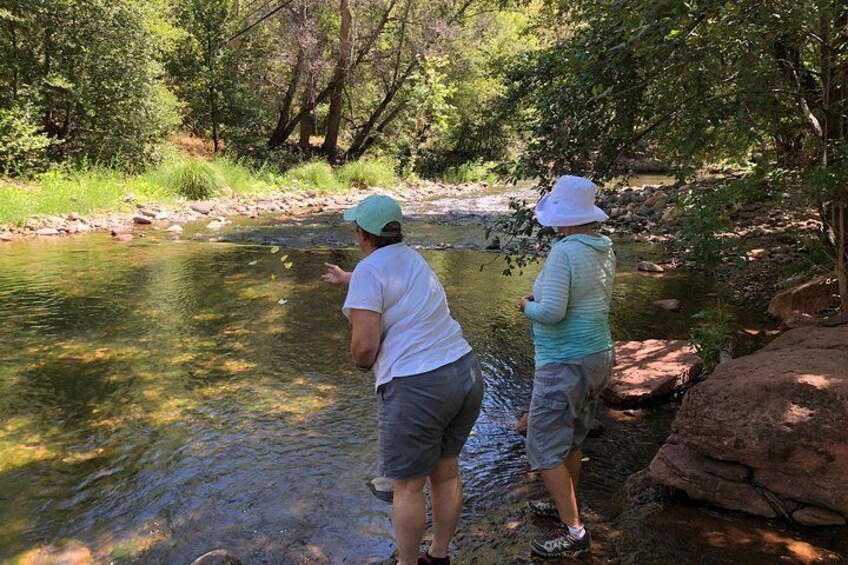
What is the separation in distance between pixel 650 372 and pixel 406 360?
3121 mm

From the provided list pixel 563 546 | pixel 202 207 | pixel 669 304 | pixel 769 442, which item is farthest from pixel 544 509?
pixel 202 207

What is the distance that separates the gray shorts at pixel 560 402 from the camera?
9.46 ft

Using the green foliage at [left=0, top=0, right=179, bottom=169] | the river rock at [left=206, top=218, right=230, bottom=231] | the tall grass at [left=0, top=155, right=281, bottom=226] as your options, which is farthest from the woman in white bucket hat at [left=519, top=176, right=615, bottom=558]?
the green foliage at [left=0, top=0, right=179, bottom=169]

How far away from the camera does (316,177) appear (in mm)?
21219

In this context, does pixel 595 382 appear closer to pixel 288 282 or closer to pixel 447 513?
pixel 447 513

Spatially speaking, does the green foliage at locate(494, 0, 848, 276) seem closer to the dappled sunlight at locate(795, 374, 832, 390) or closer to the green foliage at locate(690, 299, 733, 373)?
the green foliage at locate(690, 299, 733, 373)

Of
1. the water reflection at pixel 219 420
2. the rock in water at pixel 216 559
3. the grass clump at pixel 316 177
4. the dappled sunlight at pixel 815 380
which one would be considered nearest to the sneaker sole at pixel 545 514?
the water reflection at pixel 219 420

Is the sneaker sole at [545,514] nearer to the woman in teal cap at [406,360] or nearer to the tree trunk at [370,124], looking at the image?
the woman in teal cap at [406,360]

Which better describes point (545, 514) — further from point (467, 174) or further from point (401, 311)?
point (467, 174)

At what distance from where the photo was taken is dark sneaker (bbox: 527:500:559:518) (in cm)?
333

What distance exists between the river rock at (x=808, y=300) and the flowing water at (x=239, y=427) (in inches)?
20.1

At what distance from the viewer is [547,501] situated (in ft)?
11.1

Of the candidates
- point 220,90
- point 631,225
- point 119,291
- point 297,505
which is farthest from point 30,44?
point 297,505

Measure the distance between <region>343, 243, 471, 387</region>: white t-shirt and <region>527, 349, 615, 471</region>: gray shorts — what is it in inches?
21.9
